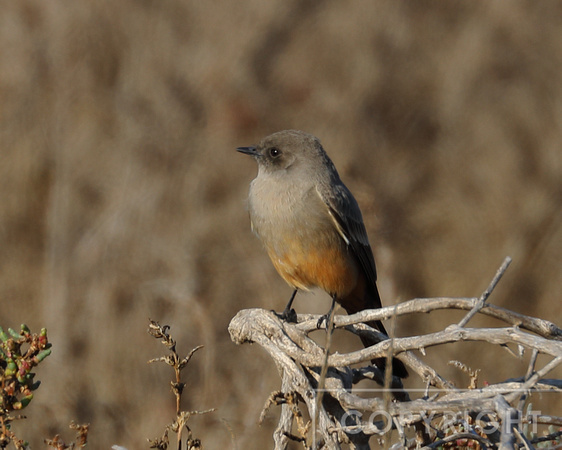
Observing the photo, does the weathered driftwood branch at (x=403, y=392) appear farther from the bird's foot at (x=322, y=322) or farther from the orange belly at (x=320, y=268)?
the orange belly at (x=320, y=268)

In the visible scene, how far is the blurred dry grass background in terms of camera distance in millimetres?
6797

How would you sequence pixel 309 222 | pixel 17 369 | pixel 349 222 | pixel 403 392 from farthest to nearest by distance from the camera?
pixel 349 222
pixel 309 222
pixel 403 392
pixel 17 369

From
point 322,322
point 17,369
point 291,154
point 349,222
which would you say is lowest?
point 17,369

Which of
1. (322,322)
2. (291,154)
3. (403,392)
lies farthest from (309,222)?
(403,392)

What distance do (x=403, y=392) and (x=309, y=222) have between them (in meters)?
1.60

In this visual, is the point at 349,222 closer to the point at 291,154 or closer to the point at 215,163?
the point at 291,154

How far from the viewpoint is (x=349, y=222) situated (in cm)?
470

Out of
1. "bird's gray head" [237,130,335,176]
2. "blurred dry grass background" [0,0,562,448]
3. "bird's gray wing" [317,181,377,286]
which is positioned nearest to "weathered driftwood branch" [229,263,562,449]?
"bird's gray wing" [317,181,377,286]

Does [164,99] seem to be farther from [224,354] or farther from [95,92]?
[224,354]

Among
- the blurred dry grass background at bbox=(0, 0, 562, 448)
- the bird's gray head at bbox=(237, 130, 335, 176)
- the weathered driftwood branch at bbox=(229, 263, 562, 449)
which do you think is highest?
the blurred dry grass background at bbox=(0, 0, 562, 448)

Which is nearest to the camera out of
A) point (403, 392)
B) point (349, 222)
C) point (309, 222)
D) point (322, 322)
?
point (403, 392)

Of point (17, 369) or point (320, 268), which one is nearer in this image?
point (17, 369)

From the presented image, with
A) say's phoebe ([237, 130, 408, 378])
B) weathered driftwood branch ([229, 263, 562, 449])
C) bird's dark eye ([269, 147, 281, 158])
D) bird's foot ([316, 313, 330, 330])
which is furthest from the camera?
bird's dark eye ([269, 147, 281, 158])

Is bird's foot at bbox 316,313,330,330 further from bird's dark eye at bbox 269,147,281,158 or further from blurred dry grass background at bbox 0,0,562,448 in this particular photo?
blurred dry grass background at bbox 0,0,562,448
